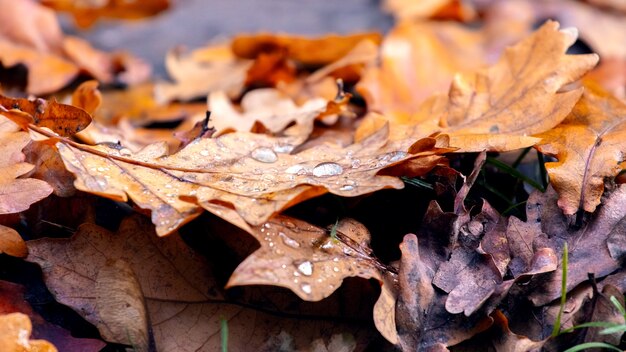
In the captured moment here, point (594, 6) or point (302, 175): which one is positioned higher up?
point (302, 175)

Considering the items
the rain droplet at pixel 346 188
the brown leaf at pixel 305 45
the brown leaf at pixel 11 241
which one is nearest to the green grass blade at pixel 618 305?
the rain droplet at pixel 346 188

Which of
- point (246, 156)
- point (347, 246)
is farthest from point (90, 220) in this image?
point (347, 246)

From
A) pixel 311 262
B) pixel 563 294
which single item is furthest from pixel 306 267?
pixel 563 294

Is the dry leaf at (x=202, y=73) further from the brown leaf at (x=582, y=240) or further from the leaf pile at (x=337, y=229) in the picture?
the brown leaf at (x=582, y=240)

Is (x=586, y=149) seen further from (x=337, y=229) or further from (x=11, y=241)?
(x=11, y=241)

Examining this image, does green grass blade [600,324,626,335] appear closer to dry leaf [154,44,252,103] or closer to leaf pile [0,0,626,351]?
leaf pile [0,0,626,351]

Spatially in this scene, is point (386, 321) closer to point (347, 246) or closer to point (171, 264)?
point (347, 246)

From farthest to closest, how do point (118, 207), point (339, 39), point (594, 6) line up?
point (594, 6) → point (339, 39) → point (118, 207)
